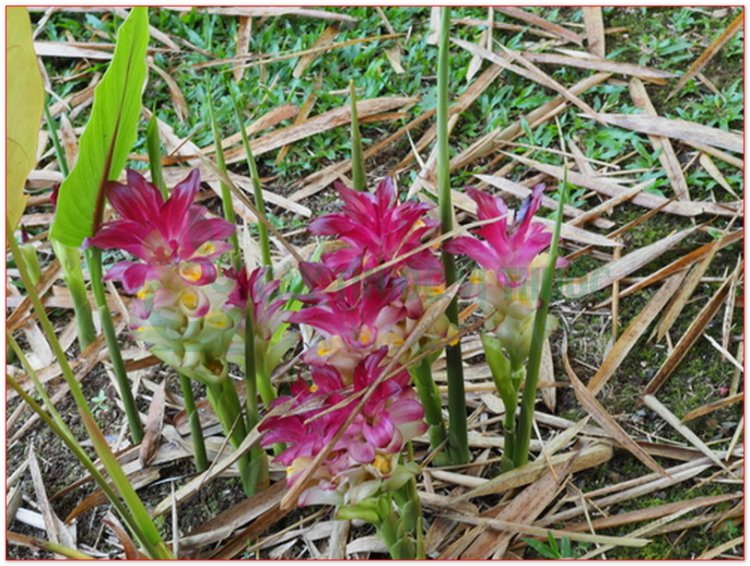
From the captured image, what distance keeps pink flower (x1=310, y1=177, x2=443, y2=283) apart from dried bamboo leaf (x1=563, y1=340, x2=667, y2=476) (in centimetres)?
29

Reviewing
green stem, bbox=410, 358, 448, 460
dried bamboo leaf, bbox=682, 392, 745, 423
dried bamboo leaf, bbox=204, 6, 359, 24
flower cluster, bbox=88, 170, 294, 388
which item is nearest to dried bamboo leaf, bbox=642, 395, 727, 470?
dried bamboo leaf, bbox=682, 392, 745, 423

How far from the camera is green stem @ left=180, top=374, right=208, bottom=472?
0.91 metres

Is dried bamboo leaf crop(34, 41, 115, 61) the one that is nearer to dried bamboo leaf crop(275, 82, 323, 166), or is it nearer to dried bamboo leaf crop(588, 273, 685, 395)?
dried bamboo leaf crop(275, 82, 323, 166)

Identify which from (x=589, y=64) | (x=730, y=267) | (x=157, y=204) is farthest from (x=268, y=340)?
(x=589, y=64)

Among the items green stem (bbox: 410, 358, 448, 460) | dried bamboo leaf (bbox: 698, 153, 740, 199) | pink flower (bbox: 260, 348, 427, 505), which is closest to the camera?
pink flower (bbox: 260, 348, 427, 505)

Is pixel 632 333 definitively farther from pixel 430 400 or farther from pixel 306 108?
pixel 306 108

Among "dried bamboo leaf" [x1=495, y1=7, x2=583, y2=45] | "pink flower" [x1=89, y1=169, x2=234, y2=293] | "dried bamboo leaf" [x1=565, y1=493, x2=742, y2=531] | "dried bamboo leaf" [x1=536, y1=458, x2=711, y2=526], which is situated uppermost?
"pink flower" [x1=89, y1=169, x2=234, y2=293]

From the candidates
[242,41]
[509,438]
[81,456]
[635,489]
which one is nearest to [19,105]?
[81,456]

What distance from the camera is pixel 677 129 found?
1259 mm

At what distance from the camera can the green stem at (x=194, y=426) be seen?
2.98 ft

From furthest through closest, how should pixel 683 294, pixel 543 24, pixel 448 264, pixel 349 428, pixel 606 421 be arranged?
pixel 543 24 → pixel 683 294 → pixel 606 421 → pixel 448 264 → pixel 349 428

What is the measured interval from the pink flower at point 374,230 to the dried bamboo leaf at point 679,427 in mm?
344

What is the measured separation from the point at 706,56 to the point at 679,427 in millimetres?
574

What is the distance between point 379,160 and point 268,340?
1.66 feet
